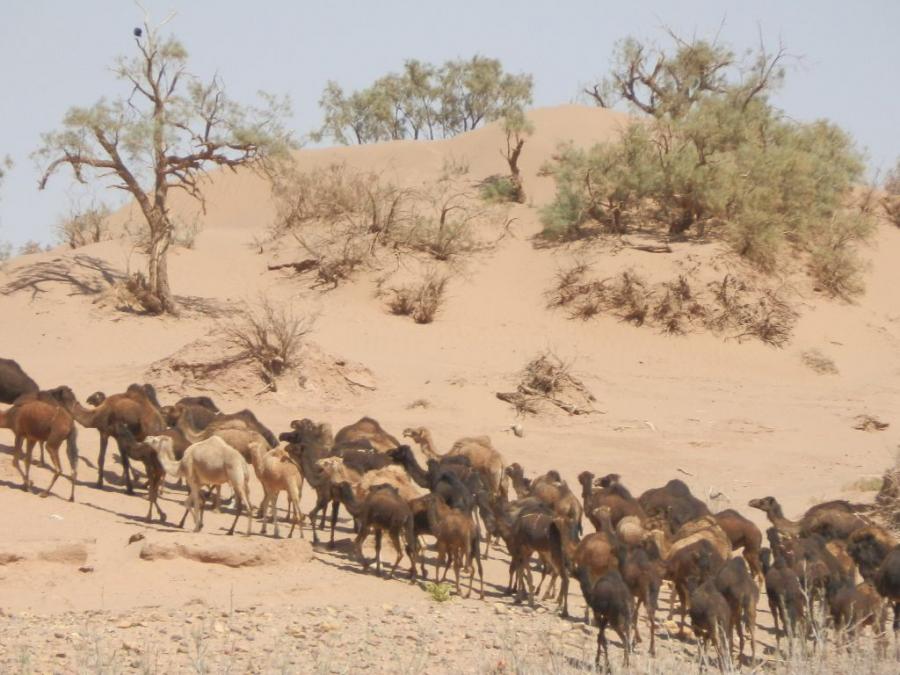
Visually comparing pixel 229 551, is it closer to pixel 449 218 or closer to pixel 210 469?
pixel 210 469

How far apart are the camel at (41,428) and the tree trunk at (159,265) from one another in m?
14.6

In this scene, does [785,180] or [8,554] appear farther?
[785,180]

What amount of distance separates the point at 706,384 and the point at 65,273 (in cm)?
1532

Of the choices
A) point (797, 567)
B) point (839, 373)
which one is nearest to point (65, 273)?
point (839, 373)

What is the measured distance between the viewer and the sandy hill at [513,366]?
1897 cm

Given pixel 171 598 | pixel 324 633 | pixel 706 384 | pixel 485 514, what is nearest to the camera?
pixel 324 633

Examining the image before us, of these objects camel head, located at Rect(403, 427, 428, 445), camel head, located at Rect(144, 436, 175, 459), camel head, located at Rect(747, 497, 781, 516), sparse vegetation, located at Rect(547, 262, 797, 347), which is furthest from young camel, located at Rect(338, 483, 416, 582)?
sparse vegetation, located at Rect(547, 262, 797, 347)

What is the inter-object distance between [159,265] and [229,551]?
57.3 feet

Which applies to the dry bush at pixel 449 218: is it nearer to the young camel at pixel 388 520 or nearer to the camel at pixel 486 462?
the camel at pixel 486 462

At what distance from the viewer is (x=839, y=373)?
89.6 feet

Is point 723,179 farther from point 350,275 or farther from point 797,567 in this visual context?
point 797,567

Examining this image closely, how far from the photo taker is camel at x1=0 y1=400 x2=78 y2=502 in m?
13.2

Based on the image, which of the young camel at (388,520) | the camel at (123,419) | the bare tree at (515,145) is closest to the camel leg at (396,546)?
the young camel at (388,520)

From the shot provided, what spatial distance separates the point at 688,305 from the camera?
29078mm
